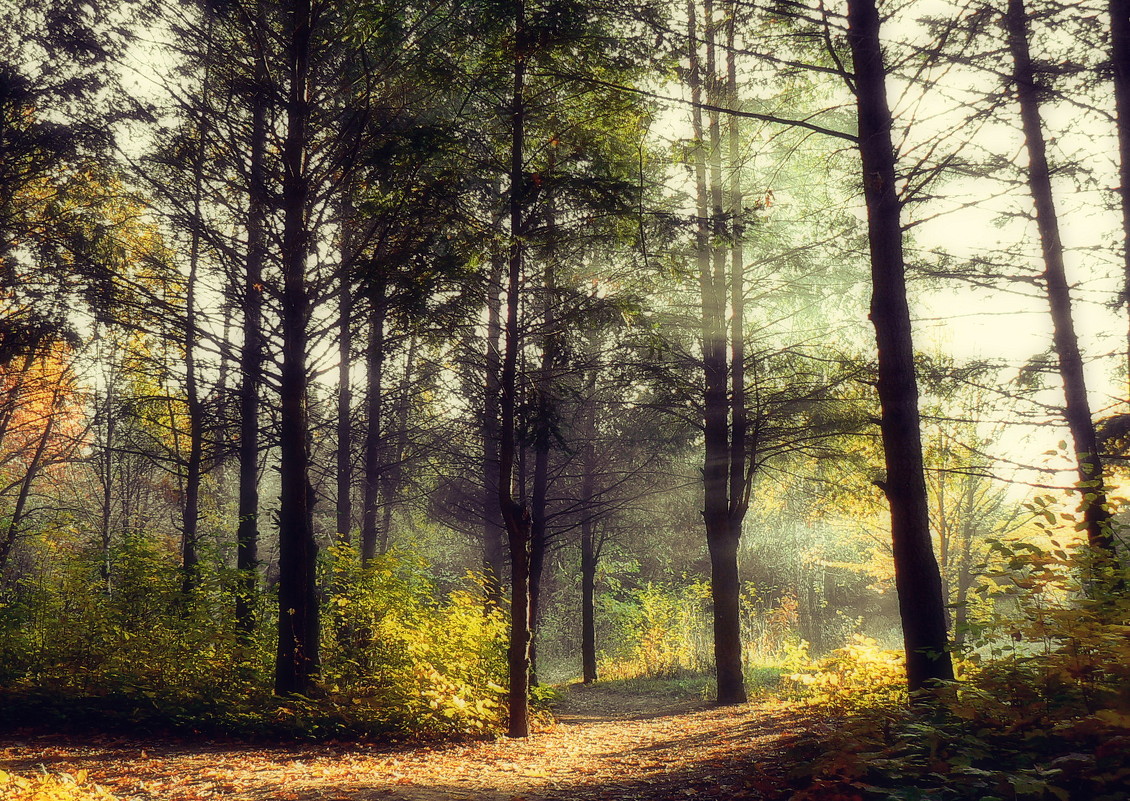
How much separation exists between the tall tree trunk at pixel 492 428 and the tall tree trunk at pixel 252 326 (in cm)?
287

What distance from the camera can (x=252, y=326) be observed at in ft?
29.3

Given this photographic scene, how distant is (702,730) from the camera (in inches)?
335

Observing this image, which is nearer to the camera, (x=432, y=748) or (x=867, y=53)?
(x=867, y=53)

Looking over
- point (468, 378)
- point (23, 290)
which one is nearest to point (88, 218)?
point (23, 290)

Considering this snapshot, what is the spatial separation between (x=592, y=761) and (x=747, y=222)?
7.16m

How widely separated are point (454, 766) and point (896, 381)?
217 inches

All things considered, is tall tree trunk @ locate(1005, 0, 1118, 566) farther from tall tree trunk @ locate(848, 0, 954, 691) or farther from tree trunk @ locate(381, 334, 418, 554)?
tree trunk @ locate(381, 334, 418, 554)

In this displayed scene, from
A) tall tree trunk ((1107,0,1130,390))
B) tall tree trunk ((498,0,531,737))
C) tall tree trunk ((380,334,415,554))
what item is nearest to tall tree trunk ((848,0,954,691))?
Answer: tall tree trunk ((1107,0,1130,390))

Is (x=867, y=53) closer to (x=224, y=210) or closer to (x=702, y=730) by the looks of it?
(x=702, y=730)

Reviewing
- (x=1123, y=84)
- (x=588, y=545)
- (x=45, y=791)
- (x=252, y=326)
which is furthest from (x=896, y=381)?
(x=588, y=545)

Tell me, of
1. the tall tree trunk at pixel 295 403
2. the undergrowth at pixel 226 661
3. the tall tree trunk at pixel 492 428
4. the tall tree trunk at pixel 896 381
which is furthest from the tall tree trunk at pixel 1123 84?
the tall tree trunk at pixel 295 403

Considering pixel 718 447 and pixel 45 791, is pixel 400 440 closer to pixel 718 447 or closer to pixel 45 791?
pixel 718 447

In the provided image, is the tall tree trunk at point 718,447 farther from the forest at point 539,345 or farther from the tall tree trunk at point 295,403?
the tall tree trunk at point 295,403

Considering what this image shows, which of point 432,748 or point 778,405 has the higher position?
point 778,405
